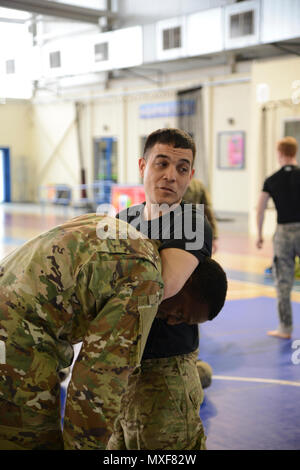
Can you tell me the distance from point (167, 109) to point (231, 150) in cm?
321

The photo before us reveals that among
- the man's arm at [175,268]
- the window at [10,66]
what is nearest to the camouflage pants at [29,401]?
the man's arm at [175,268]

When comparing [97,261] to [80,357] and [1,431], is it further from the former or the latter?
[1,431]

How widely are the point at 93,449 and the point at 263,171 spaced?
43.0 feet

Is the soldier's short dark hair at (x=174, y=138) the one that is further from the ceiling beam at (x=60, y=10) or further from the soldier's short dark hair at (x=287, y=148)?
the ceiling beam at (x=60, y=10)

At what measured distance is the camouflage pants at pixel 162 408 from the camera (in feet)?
6.41

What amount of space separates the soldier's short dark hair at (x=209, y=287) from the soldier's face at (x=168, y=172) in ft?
1.91

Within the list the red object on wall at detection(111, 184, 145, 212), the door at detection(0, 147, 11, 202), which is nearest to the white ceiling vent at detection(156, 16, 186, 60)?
the red object on wall at detection(111, 184, 145, 212)

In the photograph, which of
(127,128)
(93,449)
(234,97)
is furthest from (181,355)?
(127,128)

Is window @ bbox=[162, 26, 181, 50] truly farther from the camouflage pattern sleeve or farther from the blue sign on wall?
the camouflage pattern sleeve

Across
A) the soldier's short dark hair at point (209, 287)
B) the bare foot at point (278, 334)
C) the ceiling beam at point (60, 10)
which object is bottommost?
the bare foot at point (278, 334)

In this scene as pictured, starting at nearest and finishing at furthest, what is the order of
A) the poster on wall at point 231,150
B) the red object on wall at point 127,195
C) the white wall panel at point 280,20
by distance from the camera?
the white wall panel at point 280,20
the red object on wall at point 127,195
the poster on wall at point 231,150

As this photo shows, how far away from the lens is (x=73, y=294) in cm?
145

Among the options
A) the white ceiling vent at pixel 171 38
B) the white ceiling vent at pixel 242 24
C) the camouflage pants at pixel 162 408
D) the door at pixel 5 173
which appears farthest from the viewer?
the door at pixel 5 173

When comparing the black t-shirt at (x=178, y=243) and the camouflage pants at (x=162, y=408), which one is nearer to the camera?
the black t-shirt at (x=178, y=243)
